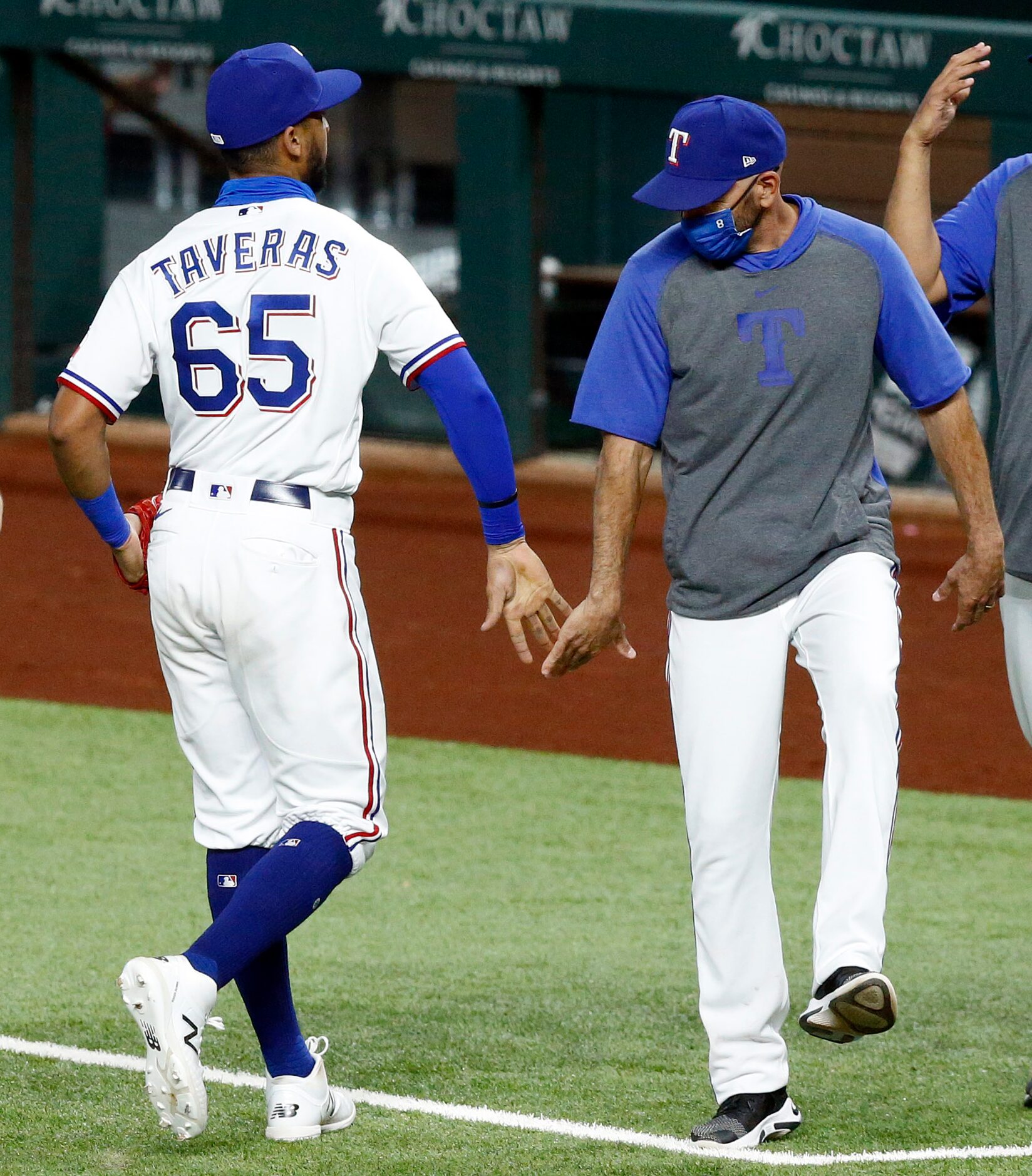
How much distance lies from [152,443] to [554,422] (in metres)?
2.76

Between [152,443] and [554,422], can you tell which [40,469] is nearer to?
[152,443]

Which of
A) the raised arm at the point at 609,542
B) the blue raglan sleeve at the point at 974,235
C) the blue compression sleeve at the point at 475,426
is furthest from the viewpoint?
the blue raglan sleeve at the point at 974,235

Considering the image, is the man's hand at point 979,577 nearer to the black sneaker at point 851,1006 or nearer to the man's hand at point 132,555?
the black sneaker at point 851,1006

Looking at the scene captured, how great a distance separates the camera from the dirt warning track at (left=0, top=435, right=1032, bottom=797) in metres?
8.23

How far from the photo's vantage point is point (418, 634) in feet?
32.6

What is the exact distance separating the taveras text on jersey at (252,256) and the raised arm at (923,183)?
1.24 metres

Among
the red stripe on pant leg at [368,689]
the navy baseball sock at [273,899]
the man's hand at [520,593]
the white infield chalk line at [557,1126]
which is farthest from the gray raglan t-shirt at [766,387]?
the white infield chalk line at [557,1126]

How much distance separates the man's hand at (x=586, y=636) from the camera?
389 centimetres

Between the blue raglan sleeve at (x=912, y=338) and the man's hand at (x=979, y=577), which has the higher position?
the blue raglan sleeve at (x=912, y=338)

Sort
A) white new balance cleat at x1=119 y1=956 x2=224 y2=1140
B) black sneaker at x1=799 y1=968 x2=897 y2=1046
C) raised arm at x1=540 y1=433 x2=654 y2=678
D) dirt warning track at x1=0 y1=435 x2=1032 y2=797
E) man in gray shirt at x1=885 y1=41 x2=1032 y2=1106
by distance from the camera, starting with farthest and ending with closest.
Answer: dirt warning track at x1=0 y1=435 x2=1032 y2=797 < man in gray shirt at x1=885 y1=41 x2=1032 y2=1106 < raised arm at x1=540 y1=433 x2=654 y2=678 < black sneaker at x1=799 y1=968 x2=897 y2=1046 < white new balance cleat at x1=119 y1=956 x2=224 y2=1140

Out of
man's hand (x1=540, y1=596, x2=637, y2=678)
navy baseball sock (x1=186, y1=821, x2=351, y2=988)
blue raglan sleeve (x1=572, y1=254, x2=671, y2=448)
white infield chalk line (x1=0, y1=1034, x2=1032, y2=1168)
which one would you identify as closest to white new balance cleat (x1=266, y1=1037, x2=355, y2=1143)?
white infield chalk line (x1=0, y1=1034, x2=1032, y2=1168)

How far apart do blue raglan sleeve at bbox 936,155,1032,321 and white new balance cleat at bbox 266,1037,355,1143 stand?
2.08 m

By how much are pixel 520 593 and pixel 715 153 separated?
906 mm

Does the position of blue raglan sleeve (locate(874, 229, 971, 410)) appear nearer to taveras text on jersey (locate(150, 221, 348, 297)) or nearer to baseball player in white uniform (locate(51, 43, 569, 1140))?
baseball player in white uniform (locate(51, 43, 569, 1140))
